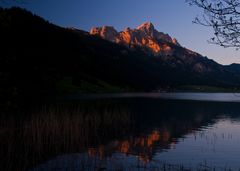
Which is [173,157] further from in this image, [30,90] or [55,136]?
[30,90]

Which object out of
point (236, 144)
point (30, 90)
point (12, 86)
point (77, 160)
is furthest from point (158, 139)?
point (30, 90)

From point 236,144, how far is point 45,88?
89.1 m

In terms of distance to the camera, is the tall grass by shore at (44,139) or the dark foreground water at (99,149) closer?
the dark foreground water at (99,149)

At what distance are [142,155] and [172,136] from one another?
40.3 ft

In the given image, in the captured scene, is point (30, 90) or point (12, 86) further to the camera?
point (30, 90)

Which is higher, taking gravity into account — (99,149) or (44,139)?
(44,139)

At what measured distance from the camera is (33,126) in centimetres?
2612

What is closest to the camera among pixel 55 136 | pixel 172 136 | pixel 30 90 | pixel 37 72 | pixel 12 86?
pixel 12 86

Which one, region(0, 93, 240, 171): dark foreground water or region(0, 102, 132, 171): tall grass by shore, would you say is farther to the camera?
region(0, 102, 132, 171): tall grass by shore

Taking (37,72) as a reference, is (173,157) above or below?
below

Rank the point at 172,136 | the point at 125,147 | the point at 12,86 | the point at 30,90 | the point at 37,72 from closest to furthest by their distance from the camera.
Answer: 1. the point at 12,86
2. the point at 125,147
3. the point at 172,136
4. the point at 30,90
5. the point at 37,72

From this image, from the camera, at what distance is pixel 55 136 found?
25875 millimetres

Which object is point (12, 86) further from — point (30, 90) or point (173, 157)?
point (30, 90)

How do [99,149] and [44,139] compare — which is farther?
[99,149]
